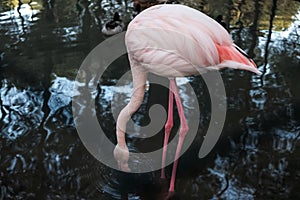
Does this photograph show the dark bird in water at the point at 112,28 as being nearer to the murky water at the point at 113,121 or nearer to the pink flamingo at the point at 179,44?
the murky water at the point at 113,121

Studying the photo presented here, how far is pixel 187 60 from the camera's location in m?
2.36

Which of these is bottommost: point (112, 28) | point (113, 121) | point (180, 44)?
point (113, 121)

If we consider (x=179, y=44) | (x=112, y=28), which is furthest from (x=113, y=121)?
(x=112, y=28)

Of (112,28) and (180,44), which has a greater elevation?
(180,44)

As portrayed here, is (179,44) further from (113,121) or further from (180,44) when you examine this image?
(113,121)

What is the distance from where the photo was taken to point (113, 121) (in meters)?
3.32

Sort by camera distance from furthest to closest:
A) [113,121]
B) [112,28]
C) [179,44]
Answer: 1. [112,28]
2. [113,121]
3. [179,44]

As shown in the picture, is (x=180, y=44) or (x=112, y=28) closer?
(x=180, y=44)

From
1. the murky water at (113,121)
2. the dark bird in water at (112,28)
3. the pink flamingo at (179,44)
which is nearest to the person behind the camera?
the pink flamingo at (179,44)

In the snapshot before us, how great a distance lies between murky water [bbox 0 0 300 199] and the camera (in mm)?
2592

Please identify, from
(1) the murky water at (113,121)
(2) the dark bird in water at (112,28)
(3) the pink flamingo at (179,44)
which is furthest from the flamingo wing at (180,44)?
(2) the dark bird in water at (112,28)

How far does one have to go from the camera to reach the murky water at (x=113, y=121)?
8.50 feet

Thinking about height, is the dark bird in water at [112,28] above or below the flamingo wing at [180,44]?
below

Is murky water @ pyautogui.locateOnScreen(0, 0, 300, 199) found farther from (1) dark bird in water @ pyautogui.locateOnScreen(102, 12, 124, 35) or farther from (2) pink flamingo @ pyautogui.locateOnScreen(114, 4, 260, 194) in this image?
(2) pink flamingo @ pyautogui.locateOnScreen(114, 4, 260, 194)
